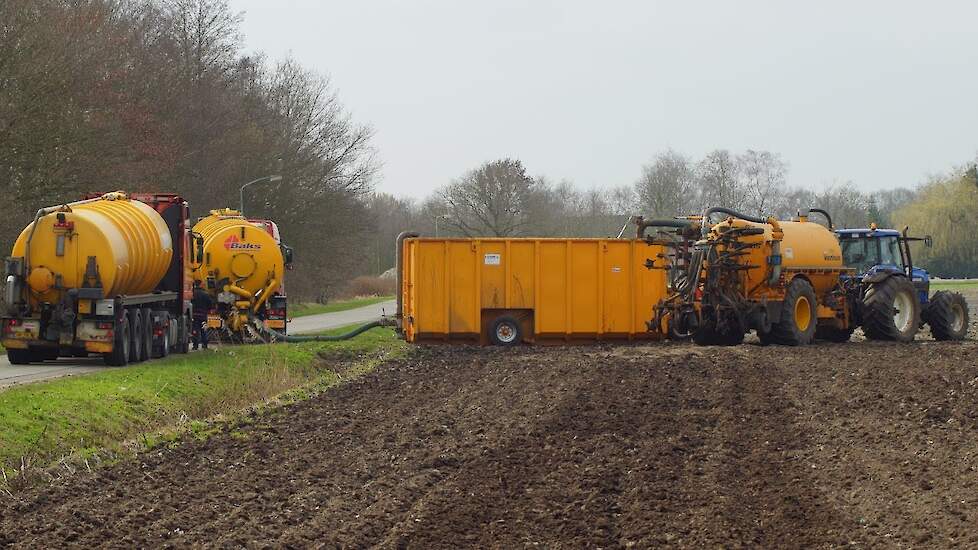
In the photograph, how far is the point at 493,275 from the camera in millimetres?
25875

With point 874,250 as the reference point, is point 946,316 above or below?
below

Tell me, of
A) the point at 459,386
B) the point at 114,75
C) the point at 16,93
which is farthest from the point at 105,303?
the point at 114,75

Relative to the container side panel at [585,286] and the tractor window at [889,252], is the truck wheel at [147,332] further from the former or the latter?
the tractor window at [889,252]

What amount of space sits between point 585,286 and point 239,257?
786 centimetres

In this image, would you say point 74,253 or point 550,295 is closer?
point 74,253

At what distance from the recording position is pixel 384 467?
11.2 meters

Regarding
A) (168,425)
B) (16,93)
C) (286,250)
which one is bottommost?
(168,425)

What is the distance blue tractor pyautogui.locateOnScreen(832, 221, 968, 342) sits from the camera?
2595 centimetres

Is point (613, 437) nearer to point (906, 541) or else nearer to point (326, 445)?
point (326, 445)

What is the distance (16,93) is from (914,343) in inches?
772

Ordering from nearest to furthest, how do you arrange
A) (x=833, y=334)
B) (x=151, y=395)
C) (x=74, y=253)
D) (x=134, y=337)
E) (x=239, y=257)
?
(x=151, y=395) < (x=74, y=253) < (x=134, y=337) < (x=833, y=334) < (x=239, y=257)

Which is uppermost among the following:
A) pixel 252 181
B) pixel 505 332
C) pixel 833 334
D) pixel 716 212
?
pixel 252 181

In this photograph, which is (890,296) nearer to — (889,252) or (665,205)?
(889,252)

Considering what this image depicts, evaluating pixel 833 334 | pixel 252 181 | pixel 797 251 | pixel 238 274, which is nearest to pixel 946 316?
pixel 833 334
